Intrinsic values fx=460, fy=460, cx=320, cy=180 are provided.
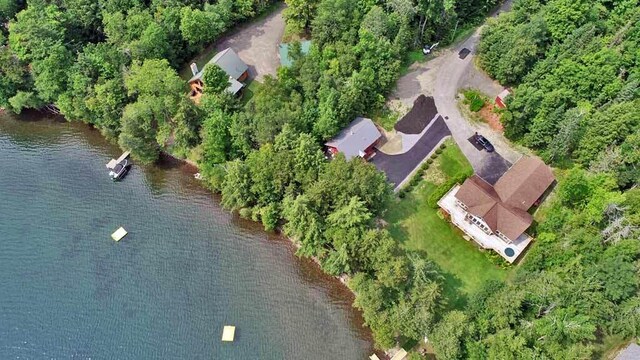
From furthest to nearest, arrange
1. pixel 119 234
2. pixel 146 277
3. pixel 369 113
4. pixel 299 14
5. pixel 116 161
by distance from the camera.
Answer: pixel 299 14 → pixel 116 161 → pixel 369 113 → pixel 119 234 → pixel 146 277

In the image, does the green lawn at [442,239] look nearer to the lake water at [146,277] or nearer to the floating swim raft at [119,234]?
the lake water at [146,277]

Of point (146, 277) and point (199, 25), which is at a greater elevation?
point (199, 25)

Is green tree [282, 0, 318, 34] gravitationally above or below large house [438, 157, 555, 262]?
above

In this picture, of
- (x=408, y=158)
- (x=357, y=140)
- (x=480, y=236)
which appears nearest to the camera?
(x=480, y=236)

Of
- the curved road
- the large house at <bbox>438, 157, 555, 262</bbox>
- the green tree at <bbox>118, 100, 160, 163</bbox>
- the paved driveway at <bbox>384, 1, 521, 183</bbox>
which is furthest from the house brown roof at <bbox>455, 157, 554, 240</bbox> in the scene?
the green tree at <bbox>118, 100, 160, 163</bbox>

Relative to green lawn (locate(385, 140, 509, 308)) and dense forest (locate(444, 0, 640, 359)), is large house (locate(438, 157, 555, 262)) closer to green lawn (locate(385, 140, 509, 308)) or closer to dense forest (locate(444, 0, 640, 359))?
green lawn (locate(385, 140, 509, 308))

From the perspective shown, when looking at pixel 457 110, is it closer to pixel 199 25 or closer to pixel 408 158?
pixel 408 158

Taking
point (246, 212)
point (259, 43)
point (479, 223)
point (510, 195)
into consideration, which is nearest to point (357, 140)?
point (246, 212)

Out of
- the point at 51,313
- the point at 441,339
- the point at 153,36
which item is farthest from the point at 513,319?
the point at 153,36
